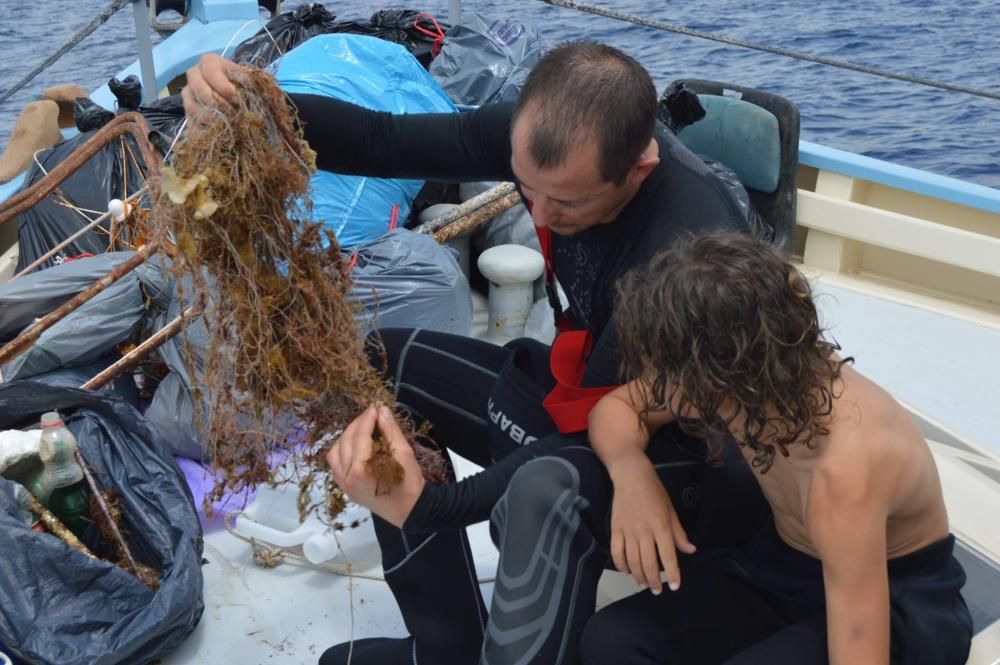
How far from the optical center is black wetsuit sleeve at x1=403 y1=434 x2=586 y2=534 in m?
1.61

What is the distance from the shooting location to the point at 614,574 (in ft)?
6.57

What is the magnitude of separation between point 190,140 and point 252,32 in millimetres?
3248

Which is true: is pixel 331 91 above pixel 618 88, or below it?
below

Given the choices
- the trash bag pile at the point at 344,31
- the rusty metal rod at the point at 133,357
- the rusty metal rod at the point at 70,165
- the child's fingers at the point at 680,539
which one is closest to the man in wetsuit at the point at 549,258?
the child's fingers at the point at 680,539

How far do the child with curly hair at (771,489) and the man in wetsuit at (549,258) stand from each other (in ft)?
0.37

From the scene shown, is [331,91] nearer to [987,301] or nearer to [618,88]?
[618,88]

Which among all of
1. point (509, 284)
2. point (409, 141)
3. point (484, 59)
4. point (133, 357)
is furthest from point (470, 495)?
point (484, 59)

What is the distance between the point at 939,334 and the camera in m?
3.20

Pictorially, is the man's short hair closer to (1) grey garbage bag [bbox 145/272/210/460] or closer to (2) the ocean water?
(1) grey garbage bag [bbox 145/272/210/460]

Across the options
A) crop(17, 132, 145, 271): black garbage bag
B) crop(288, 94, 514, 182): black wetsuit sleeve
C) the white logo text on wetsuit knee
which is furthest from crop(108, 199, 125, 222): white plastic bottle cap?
the white logo text on wetsuit knee

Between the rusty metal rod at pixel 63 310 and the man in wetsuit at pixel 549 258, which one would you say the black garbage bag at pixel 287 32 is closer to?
the rusty metal rod at pixel 63 310

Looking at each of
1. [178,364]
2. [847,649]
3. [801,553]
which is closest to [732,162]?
[178,364]

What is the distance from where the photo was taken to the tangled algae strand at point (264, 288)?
155 centimetres

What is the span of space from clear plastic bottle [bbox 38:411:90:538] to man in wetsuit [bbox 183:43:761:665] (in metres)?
0.62
